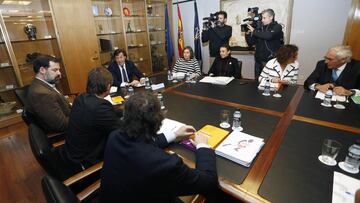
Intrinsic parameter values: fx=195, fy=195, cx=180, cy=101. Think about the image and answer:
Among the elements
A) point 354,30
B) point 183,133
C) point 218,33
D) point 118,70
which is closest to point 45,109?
point 183,133

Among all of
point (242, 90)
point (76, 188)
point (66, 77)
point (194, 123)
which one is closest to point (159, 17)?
point (66, 77)

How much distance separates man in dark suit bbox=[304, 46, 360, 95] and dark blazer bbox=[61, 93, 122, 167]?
6.57ft

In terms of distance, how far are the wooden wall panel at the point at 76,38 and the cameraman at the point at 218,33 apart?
2381 millimetres

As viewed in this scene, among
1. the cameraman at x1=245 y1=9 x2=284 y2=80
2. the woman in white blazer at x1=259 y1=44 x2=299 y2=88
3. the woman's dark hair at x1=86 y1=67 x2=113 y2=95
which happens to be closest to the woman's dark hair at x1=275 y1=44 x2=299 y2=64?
the woman in white blazer at x1=259 y1=44 x2=299 y2=88

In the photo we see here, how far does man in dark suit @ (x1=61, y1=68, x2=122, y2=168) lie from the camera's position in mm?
1294

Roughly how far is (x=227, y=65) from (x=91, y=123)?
2251 millimetres

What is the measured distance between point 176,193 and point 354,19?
11.1ft

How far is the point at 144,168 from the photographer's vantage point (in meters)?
0.76

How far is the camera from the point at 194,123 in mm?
1438

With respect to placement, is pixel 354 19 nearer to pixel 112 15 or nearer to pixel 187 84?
pixel 187 84

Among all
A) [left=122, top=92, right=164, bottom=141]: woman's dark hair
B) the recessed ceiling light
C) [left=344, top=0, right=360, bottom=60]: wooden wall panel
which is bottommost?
[left=122, top=92, right=164, bottom=141]: woman's dark hair

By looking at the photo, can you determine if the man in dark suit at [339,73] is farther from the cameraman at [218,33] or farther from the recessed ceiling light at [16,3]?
the recessed ceiling light at [16,3]

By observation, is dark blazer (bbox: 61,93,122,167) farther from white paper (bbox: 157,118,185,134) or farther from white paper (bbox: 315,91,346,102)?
white paper (bbox: 315,91,346,102)

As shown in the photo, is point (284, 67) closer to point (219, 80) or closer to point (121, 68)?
point (219, 80)
